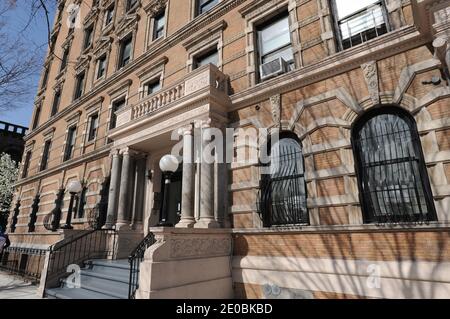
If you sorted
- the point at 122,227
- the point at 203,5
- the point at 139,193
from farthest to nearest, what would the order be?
the point at 203,5, the point at 139,193, the point at 122,227

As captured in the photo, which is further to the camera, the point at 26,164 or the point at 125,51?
the point at 26,164

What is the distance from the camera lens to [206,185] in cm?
799

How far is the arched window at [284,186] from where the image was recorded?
287 inches

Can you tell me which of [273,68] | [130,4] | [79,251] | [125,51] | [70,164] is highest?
[130,4]

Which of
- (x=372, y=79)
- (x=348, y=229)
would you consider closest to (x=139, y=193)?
(x=348, y=229)

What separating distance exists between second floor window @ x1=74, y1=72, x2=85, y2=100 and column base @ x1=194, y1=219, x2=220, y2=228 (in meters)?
15.5

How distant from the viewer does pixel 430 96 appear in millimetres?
5676

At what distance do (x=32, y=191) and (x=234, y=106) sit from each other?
18273 millimetres

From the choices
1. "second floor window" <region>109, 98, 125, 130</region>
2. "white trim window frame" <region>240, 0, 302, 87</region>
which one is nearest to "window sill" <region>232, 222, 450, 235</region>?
"white trim window frame" <region>240, 0, 302, 87</region>

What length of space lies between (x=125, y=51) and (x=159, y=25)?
9.96ft

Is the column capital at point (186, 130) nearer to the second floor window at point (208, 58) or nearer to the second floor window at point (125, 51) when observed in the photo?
the second floor window at point (208, 58)

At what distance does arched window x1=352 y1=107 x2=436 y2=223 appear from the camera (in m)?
5.68

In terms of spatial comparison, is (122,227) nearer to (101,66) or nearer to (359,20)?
(359,20)

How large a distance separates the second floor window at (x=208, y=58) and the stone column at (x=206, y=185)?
3.75m
